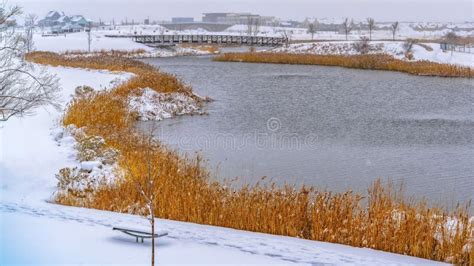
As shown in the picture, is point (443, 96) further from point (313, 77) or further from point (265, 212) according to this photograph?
point (265, 212)

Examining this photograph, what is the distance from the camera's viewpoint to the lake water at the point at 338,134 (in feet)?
46.4

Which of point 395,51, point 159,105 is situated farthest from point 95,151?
point 395,51

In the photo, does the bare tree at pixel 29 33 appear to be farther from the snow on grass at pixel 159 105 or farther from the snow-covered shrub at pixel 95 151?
the snow-covered shrub at pixel 95 151

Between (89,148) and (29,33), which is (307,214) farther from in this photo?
(29,33)

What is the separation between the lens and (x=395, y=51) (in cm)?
6500

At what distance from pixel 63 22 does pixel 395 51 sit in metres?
73.2

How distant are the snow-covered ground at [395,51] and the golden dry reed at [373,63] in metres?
3.64

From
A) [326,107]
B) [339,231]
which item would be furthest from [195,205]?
[326,107]

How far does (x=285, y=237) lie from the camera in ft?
27.8

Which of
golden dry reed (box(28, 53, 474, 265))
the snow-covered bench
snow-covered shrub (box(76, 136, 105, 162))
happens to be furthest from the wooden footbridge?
the snow-covered bench

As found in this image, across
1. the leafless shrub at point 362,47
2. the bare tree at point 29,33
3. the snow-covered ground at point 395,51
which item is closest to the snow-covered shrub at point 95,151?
the bare tree at point 29,33

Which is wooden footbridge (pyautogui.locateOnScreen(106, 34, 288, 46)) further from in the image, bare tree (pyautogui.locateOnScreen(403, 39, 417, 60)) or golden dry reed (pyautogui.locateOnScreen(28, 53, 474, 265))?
golden dry reed (pyautogui.locateOnScreen(28, 53, 474, 265))

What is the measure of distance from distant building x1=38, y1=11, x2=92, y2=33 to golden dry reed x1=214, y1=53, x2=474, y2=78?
56939 millimetres

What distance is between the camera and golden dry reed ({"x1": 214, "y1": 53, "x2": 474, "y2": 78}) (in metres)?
42.6
